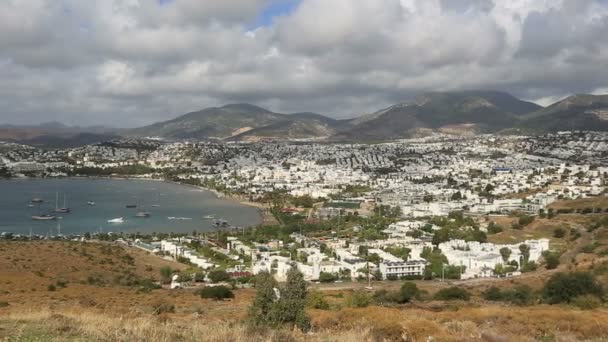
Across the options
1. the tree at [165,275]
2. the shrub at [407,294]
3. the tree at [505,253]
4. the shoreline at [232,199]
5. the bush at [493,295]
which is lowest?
the shoreline at [232,199]

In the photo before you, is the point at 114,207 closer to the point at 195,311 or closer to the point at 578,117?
the point at 195,311

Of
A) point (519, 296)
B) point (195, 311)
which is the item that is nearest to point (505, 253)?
point (519, 296)

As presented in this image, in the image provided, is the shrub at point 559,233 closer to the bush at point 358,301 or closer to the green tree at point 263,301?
the bush at point 358,301

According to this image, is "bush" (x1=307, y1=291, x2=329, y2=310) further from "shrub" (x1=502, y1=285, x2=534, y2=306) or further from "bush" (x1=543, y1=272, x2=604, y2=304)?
"bush" (x1=543, y1=272, x2=604, y2=304)

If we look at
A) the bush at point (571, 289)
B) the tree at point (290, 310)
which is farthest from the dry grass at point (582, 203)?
the tree at point (290, 310)

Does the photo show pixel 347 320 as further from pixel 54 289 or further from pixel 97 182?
→ pixel 97 182

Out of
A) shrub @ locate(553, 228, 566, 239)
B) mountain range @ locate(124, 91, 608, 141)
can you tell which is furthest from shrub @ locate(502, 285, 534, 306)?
mountain range @ locate(124, 91, 608, 141)

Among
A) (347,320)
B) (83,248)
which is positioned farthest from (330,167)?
Answer: (347,320)
